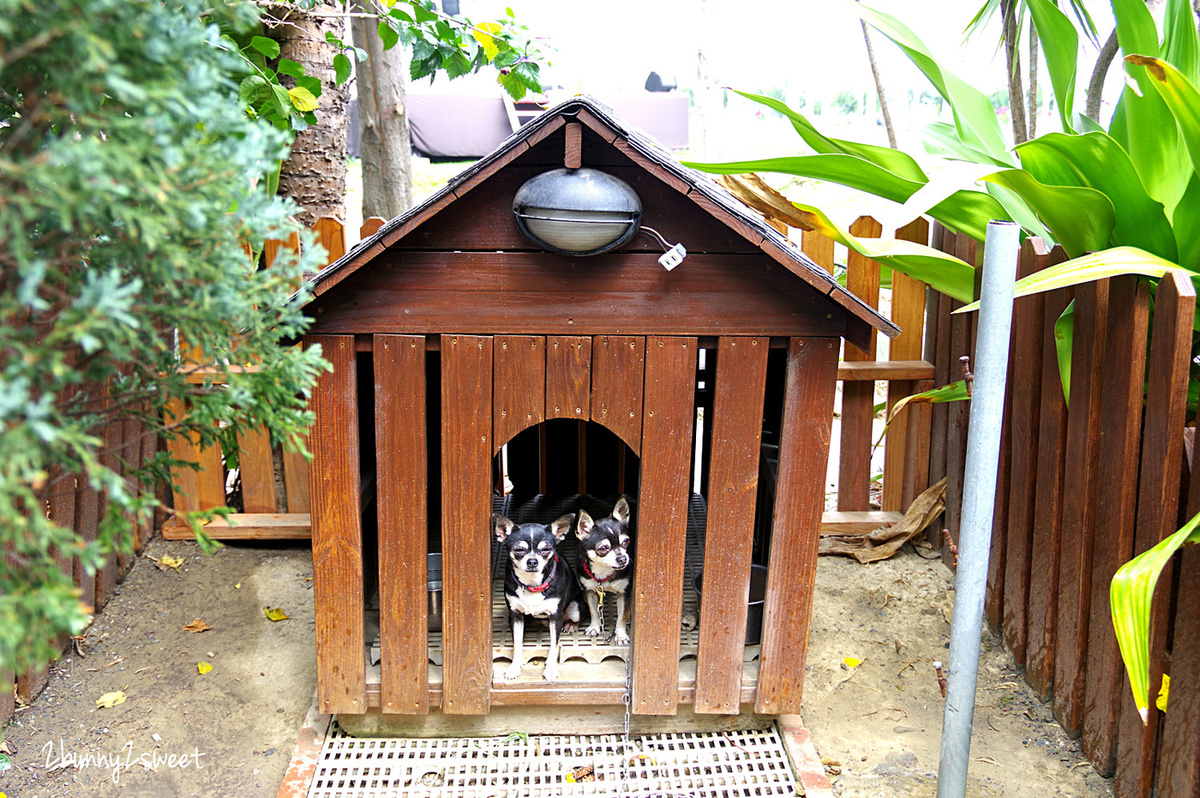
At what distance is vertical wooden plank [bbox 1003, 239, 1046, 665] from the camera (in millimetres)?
3350

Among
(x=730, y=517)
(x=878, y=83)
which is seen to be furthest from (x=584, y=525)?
(x=878, y=83)

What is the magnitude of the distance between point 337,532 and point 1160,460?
8.51 ft

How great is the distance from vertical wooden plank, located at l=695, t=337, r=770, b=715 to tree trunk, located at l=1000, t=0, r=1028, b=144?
2016 millimetres

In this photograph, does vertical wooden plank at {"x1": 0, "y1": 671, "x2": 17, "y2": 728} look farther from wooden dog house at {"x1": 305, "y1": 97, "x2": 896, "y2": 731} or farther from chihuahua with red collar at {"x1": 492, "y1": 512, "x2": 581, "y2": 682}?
chihuahua with red collar at {"x1": 492, "y1": 512, "x2": 581, "y2": 682}

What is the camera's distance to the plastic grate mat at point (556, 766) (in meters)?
2.87

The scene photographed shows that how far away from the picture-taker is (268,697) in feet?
11.2

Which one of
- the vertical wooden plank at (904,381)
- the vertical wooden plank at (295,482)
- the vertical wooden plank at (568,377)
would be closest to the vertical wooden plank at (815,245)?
the vertical wooden plank at (904,381)

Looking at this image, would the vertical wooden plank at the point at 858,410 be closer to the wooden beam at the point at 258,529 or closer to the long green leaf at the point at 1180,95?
the long green leaf at the point at 1180,95

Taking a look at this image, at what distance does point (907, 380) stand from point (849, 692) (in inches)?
69.4

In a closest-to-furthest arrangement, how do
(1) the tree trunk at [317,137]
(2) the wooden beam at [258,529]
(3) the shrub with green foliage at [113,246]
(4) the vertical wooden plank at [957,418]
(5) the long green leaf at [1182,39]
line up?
(3) the shrub with green foliage at [113,246] → (5) the long green leaf at [1182,39] → (4) the vertical wooden plank at [957,418] → (1) the tree trunk at [317,137] → (2) the wooden beam at [258,529]

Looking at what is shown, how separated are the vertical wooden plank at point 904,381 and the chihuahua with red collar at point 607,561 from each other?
6.42 ft

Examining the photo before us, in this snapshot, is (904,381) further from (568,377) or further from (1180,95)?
(568,377)

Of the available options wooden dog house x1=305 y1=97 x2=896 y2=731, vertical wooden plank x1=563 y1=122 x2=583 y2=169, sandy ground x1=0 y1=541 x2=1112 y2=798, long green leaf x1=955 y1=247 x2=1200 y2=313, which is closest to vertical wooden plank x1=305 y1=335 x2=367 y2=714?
wooden dog house x1=305 y1=97 x2=896 y2=731

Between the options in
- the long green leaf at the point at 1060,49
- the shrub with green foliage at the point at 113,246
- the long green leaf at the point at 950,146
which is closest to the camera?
the shrub with green foliage at the point at 113,246
